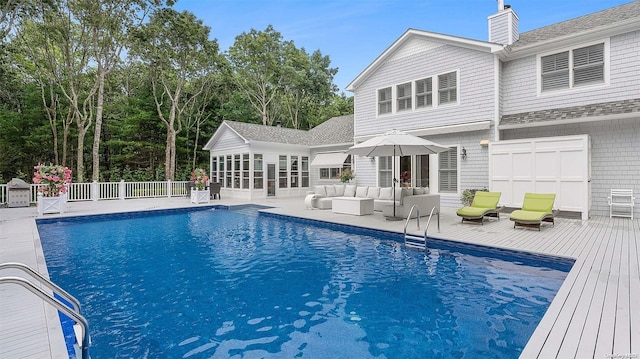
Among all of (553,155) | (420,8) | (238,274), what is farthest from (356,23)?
(238,274)

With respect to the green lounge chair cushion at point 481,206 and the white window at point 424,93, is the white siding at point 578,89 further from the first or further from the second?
the green lounge chair cushion at point 481,206

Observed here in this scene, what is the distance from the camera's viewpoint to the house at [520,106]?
970cm

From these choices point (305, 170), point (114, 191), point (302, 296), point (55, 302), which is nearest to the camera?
point (55, 302)

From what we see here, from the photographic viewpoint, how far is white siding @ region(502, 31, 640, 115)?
31.7 feet

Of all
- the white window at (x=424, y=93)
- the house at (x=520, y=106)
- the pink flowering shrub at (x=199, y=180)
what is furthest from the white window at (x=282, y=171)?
the white window at (x=424, y=93)

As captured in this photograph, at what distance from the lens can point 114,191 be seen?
17.7m

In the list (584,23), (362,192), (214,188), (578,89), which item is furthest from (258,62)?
(578,89)

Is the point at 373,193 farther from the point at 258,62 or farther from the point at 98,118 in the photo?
the point at 258,62

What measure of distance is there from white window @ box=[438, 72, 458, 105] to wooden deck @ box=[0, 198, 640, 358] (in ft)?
19.5

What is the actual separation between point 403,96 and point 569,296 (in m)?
11.5

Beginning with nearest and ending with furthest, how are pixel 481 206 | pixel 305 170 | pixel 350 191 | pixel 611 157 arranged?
pixel 481 206
pixel 611 157
pixel 350 191
pixel 305 170

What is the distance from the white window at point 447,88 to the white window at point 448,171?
6.32 ft

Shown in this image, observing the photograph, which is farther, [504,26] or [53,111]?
[53,111]

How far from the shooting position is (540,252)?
607 cm
